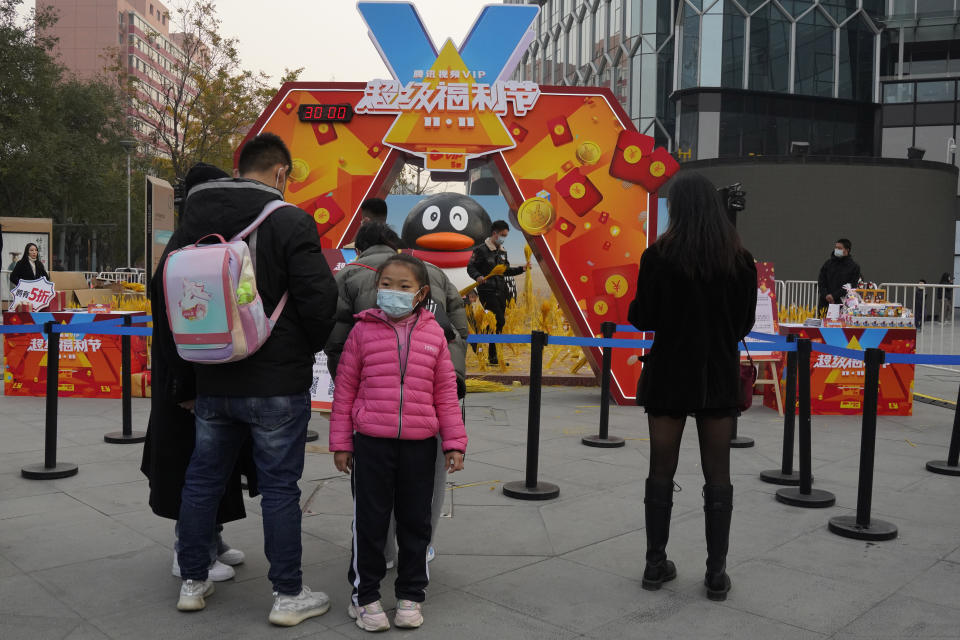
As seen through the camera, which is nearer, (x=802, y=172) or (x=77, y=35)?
(x=802, y=172)

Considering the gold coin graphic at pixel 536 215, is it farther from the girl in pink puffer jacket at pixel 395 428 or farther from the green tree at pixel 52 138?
the green tree at pixel 52 138

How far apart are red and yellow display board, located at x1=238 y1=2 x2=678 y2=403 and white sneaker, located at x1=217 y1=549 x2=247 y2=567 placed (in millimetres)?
5807

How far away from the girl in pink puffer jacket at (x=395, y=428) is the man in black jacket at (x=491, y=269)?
8418 millimetres

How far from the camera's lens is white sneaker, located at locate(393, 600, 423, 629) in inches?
138

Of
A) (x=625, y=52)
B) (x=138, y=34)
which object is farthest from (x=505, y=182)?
(x=138, y=34)

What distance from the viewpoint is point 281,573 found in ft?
11.7

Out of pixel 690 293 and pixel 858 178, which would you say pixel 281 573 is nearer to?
pixel 690 293

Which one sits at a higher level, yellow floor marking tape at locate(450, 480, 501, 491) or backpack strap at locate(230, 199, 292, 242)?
backpack strap at locate(230, 199, 292, 242)

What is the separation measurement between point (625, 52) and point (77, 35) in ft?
232

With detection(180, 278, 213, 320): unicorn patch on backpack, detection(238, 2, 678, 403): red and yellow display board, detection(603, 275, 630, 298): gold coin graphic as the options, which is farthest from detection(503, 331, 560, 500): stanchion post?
detection(603, 275, 630, 298): gold coin graphic

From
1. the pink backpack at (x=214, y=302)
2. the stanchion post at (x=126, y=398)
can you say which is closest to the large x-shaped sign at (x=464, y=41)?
the stanchion post at (x=126, y=398)

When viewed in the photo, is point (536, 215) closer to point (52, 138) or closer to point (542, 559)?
point (542, 559)

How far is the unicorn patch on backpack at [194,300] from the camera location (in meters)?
3.28

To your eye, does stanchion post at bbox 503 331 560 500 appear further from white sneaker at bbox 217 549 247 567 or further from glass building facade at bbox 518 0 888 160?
glass building facade at bbox 518 0 888 160
